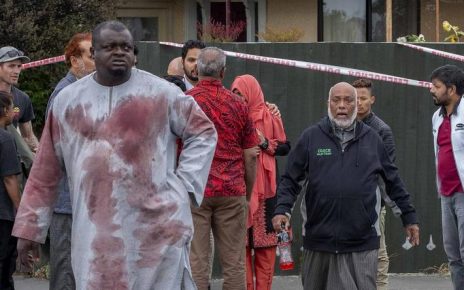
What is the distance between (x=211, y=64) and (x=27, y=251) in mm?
2645

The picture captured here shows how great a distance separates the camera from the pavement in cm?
A: 991

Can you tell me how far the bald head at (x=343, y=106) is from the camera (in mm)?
7227

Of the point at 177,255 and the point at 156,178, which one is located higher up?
the point at 156,178

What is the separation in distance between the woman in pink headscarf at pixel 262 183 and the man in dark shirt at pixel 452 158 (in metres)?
1.32

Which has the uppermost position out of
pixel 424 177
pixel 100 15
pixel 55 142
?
pixel 100 15

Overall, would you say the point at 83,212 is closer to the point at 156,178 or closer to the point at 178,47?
the point at 156,178

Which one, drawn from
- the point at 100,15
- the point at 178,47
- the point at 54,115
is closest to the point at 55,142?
the point at 54,115

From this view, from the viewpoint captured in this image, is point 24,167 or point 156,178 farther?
point 24,167

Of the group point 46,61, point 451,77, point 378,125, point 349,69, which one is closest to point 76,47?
point 378,125

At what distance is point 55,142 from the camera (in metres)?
5.54

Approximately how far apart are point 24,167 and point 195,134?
285cm

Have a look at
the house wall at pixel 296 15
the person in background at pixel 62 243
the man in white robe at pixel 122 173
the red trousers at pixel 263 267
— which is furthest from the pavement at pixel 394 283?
the house wall at pixel 296 15

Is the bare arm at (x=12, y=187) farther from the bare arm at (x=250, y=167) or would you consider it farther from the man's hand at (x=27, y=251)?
the man's hand at (x=27, y=251)

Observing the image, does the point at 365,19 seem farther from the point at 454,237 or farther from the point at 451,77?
the point at 454,237
